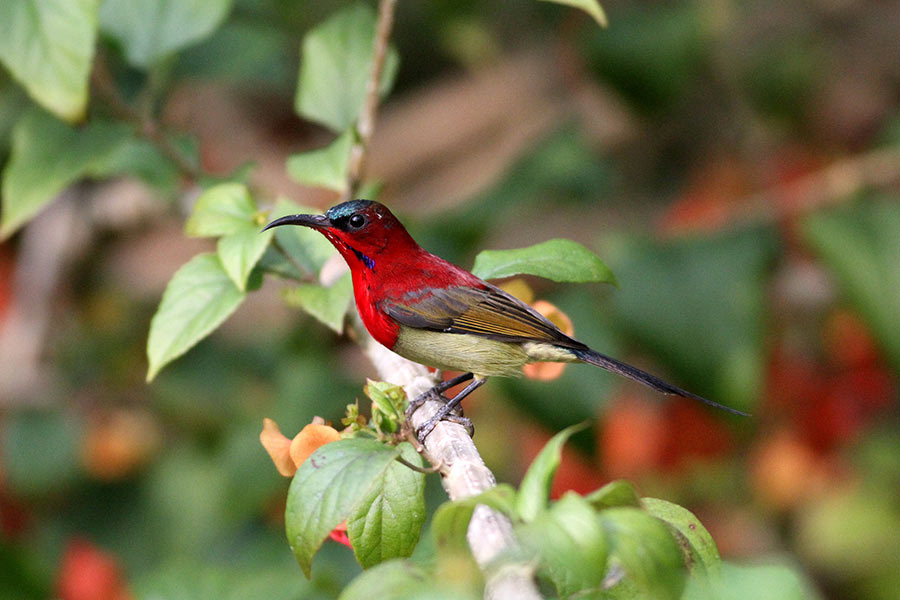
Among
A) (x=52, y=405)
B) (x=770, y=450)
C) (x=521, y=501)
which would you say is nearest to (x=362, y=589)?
(x=521, y=501)

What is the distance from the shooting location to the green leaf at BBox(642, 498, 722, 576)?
1.21 metres

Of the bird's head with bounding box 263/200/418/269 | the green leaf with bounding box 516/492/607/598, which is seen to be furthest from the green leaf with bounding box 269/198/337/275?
the green leaf with bounding box 516/492/607/598

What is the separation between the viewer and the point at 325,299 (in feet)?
5.52

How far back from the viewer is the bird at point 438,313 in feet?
5.60

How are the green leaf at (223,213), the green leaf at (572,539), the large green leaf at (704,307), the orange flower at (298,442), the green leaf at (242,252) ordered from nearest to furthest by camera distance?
the green leaf at (572,539), the orange flower at (298,442), the green leaf at (242,252), the green leaf at (223,213), the large green leaf at (704,307)

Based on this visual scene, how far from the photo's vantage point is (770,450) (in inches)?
167

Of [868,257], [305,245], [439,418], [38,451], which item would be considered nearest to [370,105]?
[305,245]

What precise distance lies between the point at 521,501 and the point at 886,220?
2.54 meters

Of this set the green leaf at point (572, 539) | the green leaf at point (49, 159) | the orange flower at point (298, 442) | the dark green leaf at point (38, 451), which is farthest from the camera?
the dark green leaf at point (38, 451)

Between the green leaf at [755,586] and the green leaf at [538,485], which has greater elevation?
the green leaf at [538,485]

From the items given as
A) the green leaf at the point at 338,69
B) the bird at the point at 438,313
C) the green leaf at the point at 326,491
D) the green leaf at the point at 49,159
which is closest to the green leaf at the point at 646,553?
the green leaf at the point at 326,491

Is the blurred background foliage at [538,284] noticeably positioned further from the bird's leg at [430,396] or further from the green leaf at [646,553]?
the green leaf at [646,553]

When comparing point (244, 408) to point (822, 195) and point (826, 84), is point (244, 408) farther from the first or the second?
point (826, 84)

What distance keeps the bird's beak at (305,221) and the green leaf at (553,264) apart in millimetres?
303
